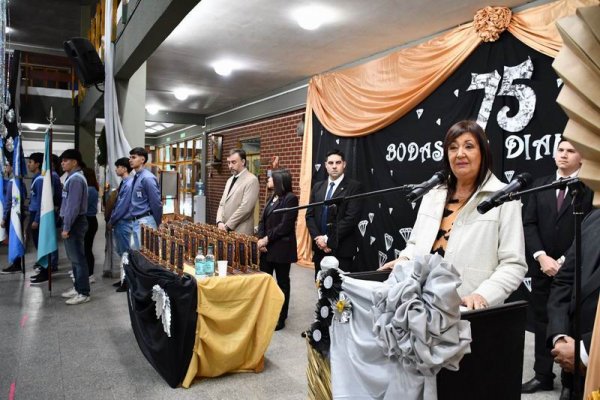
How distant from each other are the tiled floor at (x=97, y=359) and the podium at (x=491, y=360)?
1.41 metres

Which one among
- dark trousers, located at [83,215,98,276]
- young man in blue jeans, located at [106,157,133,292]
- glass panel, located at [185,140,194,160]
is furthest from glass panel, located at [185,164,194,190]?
young man in blue jeans, located at [106,157,133,292]

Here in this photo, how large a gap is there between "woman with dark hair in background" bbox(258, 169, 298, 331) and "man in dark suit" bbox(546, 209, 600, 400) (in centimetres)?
213

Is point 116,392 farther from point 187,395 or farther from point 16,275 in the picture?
point 16,275

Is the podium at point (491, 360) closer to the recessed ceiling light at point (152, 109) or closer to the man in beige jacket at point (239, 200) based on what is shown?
the man in beige jacket at point (239, 200)

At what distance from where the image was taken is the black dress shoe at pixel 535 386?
2.63m

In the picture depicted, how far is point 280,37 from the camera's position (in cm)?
508

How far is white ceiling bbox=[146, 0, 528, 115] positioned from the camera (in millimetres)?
4161

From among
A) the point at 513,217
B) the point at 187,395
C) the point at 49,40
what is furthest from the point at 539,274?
the point at 49,40

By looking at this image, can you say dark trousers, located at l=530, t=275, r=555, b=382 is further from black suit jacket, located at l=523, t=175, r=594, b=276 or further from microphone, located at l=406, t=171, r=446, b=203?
microphone, located at l=406, t=171, r=446, b=203

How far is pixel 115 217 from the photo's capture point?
4609 millimetres

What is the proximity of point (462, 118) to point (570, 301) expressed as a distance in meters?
2.87

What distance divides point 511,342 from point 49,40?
1002 centimetres

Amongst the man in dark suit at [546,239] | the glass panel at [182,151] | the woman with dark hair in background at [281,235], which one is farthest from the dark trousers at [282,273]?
the glass panel at [182,151]

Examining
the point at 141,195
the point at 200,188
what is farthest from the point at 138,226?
the point at 200,188
